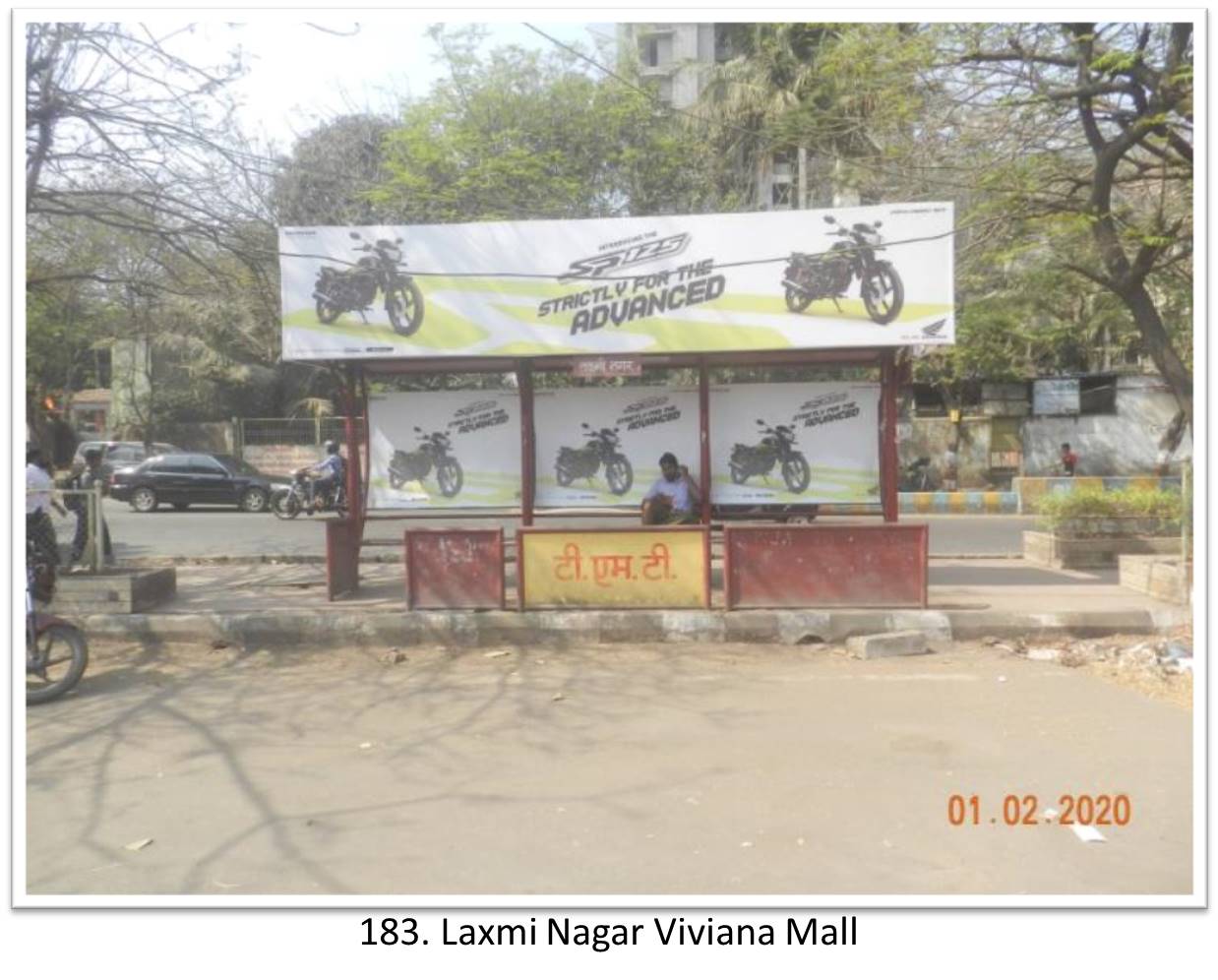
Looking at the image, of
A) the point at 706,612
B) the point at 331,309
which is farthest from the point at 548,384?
the point at 706,612

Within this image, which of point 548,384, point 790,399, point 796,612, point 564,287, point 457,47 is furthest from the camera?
point 457,47

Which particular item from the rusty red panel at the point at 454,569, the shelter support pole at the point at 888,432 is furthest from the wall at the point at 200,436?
the shelter support pole at the point at 888,432

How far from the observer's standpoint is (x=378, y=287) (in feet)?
29.9

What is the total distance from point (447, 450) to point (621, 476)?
190 cm

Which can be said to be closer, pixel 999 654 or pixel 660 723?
pixel 660 723

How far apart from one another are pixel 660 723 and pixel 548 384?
5678 millimetres

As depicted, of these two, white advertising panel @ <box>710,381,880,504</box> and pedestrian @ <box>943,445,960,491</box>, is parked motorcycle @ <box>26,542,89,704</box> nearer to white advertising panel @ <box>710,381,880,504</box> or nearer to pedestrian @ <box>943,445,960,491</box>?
white advertising panel @ <box>710,381,880,504</box>

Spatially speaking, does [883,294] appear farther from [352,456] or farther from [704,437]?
[352,456]

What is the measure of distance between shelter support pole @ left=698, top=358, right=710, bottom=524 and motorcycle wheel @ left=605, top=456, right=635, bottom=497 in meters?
0.74

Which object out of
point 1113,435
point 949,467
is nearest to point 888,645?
point 949,467

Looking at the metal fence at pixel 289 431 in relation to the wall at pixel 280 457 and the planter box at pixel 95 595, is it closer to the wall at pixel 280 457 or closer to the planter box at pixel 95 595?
the wall at pixel 280 457

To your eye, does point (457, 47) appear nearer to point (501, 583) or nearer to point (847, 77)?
point (847, 77)

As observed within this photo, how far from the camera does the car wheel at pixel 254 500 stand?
23.0m
